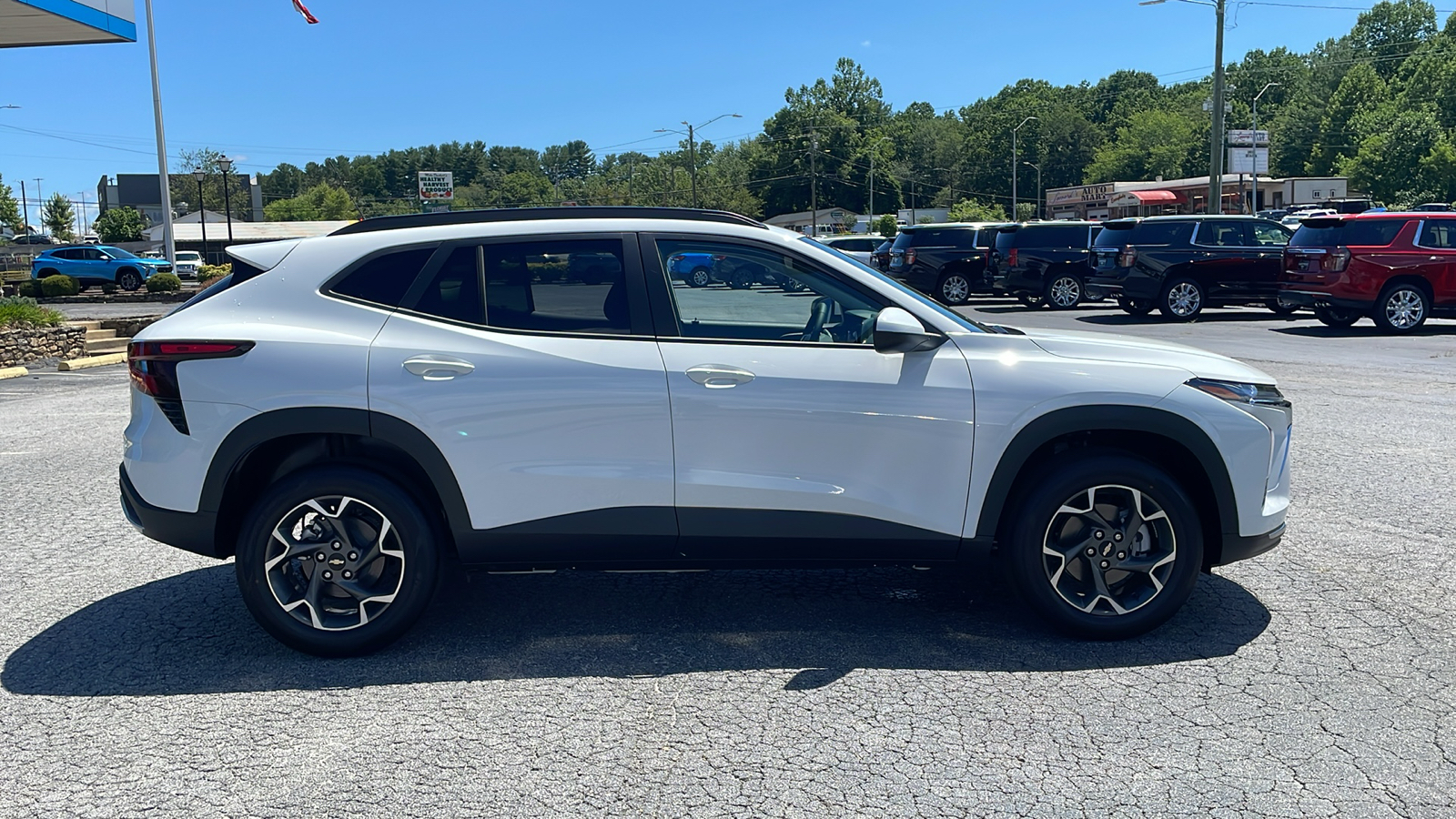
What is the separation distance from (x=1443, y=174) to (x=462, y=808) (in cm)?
9240

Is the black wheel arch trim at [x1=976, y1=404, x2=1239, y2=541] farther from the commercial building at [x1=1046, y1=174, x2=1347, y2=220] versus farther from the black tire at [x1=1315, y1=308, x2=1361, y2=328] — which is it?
the commercial building at [x1=1046, y1=174, x2=1347, y2=220]

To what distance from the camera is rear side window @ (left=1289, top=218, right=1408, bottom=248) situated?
17609mm

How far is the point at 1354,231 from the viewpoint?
17812 mm

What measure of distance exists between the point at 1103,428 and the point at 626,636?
213 cm

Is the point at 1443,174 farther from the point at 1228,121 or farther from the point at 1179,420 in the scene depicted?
the point at 1179,420

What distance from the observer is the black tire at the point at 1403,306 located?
17609mm

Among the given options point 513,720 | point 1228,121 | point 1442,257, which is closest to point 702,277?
point 513,720

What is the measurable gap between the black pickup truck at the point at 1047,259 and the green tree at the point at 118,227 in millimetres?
98772

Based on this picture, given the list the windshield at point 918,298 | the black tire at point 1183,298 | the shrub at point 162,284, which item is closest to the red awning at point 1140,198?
the black tire at point 1183,298

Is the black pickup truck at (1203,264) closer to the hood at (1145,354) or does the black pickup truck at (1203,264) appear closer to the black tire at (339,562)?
the hood at (1145,354)

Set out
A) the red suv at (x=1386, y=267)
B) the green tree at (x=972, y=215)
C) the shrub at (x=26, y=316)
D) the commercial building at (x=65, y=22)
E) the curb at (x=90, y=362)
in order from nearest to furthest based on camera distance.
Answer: the curb at (x=90, y=362) < the shrub at (x=26, y=316) < the red suv at (x=1386, y=267) < the commercial building at (x=65, y=22) < the green tree at (x=972, y=215)

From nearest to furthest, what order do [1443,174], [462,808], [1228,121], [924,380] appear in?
[462,808], [924,380], [1443,174], [1228,121]

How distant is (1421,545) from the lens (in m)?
5.98

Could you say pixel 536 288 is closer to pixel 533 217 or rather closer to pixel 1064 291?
pixel 533 217
